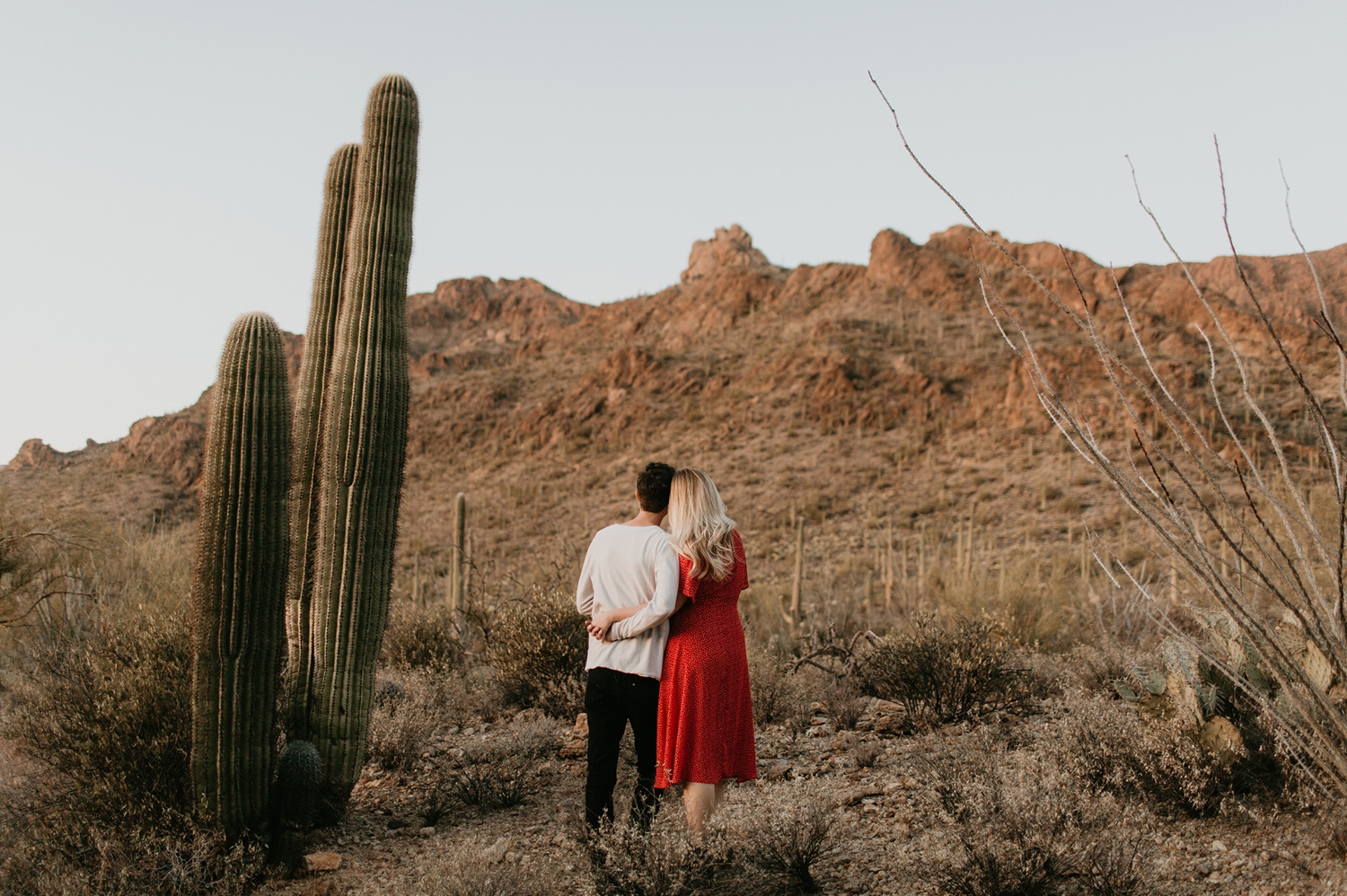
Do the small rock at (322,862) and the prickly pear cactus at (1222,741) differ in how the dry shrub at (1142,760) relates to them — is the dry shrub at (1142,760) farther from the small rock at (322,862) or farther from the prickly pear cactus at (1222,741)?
the small rock at (322,862)

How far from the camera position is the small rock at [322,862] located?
4.21 meters

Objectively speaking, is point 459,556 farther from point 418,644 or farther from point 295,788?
point 295,788

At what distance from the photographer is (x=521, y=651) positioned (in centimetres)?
718

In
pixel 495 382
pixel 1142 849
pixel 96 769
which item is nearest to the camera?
pixel 1142 849

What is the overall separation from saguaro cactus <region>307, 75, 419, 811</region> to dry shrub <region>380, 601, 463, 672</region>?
3.72 m

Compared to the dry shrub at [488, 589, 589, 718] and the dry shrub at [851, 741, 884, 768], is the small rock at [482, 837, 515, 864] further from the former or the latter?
the dry shrub at [488, 589, 589, 718]

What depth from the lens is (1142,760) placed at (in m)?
4.42

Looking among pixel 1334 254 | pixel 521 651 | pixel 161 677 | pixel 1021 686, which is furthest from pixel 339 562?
pixel 1021 686

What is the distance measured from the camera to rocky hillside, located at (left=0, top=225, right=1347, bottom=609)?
82.0ft

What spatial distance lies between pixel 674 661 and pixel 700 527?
0.55 meters

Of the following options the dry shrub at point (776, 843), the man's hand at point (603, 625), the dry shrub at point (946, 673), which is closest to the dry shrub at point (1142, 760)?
the dry shrub at point (946, 673)

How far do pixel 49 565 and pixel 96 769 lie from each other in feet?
21.4

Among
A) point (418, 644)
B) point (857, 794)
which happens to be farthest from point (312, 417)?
point (418, 644)

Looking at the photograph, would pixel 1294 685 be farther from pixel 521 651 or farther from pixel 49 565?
pixel 49 565
